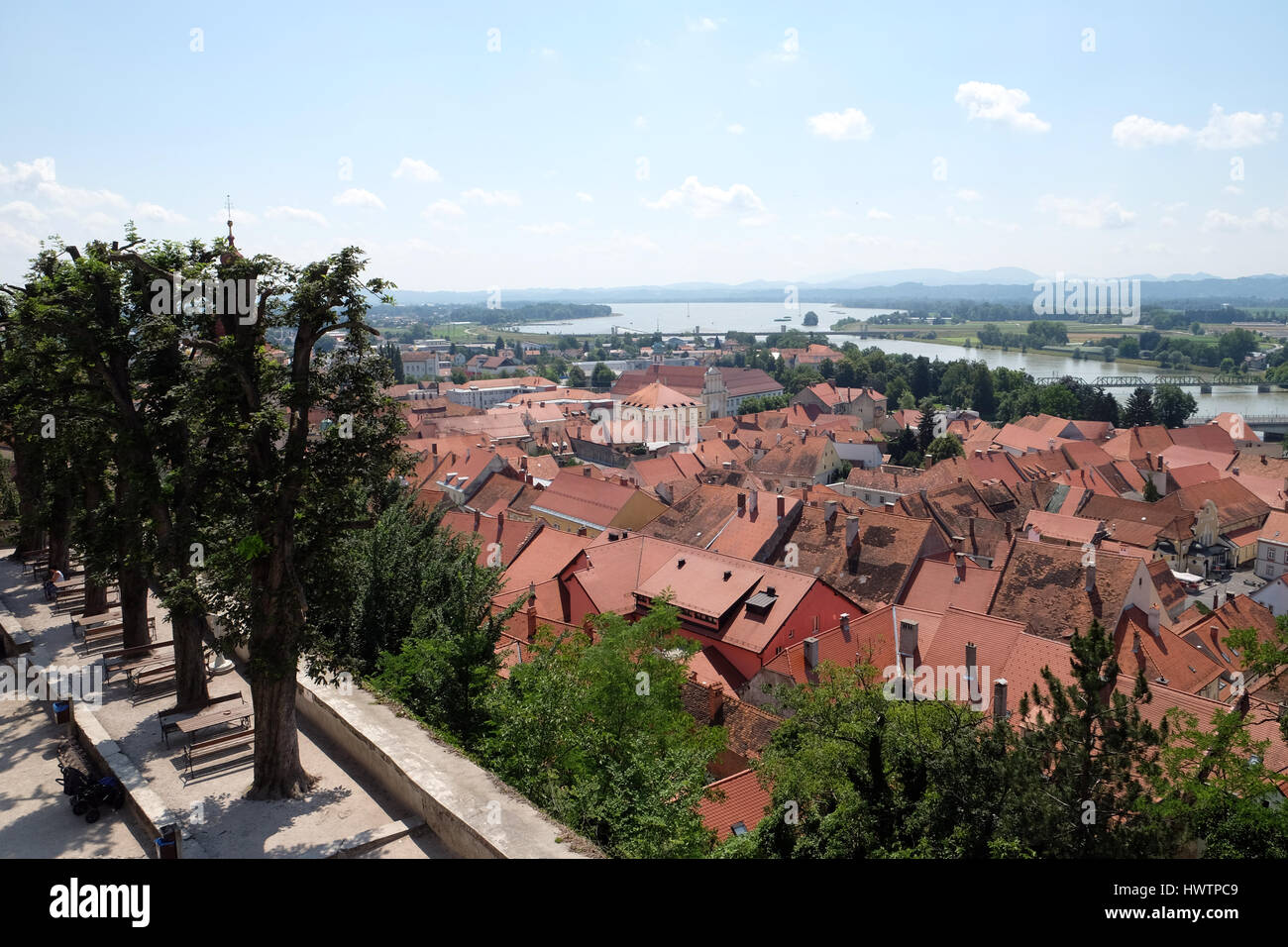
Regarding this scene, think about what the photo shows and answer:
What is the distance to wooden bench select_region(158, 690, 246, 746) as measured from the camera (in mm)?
12898

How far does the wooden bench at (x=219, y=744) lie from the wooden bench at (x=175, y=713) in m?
0.37

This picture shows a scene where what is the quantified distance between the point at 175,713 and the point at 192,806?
8.82 ft

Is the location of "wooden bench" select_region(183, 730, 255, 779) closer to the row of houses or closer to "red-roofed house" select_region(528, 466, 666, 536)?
the row of houses

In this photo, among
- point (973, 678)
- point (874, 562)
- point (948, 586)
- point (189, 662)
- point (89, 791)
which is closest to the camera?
point (89, 791)

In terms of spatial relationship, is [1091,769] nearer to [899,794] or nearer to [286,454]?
[899,794]

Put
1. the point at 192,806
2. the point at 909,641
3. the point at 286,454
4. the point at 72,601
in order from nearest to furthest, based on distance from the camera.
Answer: the point at 286,454 → the point at 192,806 → the point at 72,601 → the point at 909,641

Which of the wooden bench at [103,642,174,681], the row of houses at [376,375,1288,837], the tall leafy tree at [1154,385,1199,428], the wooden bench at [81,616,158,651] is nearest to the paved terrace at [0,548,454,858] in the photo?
the wooden bench at [103,642,174,681]

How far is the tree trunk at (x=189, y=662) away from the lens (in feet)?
44.8

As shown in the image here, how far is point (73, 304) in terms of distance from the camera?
13.0 metres

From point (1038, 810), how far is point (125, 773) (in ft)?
37.2

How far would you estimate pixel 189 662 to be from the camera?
45.0 ft

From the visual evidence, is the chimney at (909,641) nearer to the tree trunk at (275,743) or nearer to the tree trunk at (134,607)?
the tree trunk at (275,743)

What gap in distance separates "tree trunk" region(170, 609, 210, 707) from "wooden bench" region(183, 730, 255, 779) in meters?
1.15

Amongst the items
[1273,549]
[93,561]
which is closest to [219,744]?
[93,561]
